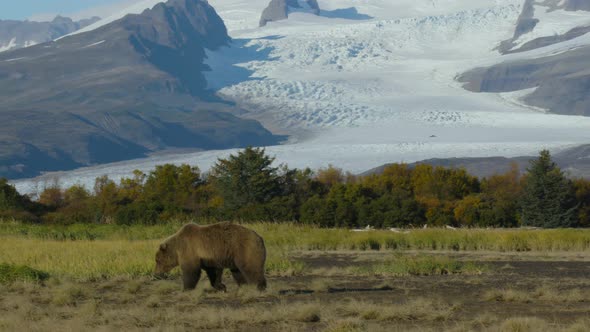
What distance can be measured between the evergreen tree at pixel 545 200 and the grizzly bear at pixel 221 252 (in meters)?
28.6

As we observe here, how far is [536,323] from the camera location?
1145cm

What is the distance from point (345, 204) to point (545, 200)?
823 centimetres

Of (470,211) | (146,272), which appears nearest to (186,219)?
(470,211)

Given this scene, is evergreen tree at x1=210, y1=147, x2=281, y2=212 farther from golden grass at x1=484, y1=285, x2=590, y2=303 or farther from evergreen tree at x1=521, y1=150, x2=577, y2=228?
golden grass at x1=484, y1=285, x2=590, y2=303

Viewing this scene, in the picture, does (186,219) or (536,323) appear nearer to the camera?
(536,323)

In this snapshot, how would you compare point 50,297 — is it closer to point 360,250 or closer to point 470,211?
point 360,250

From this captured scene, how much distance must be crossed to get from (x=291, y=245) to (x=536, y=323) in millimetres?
14268

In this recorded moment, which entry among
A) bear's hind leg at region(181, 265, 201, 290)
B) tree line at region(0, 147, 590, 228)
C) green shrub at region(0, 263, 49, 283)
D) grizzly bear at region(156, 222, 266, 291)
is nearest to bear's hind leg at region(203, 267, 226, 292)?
grizzly bear at region(156, 222, 266, 291)

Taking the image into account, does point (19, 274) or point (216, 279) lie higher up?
point (216, 279)

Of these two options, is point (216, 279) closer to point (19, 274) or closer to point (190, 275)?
point (190, 275)

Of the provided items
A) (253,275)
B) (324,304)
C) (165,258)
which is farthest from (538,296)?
(165,258)

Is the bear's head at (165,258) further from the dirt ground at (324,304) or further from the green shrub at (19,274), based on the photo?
the green shrub at (19,274)

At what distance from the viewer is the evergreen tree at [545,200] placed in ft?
138

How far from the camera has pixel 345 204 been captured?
41500 millimetres
